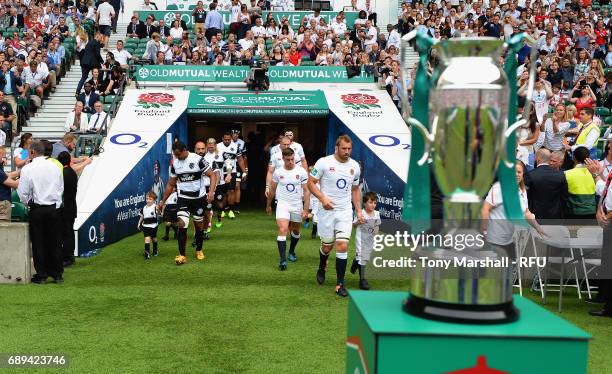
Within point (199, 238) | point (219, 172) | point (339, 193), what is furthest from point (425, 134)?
point (219, 172)

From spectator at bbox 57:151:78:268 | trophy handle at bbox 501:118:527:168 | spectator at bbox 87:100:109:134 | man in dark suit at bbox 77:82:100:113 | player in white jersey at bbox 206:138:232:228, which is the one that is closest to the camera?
trophy handle at bbox 501:118:527:168

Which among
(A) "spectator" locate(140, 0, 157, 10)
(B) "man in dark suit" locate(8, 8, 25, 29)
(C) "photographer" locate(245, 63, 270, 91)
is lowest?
(C) "photographer" locate(245, 63, 270, 91)

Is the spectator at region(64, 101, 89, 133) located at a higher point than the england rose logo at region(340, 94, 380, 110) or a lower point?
lower

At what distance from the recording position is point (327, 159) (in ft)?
30.1

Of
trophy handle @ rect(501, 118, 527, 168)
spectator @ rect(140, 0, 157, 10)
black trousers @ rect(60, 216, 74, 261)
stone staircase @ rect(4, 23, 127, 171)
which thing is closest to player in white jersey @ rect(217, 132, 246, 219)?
stone staircase @ rect(4, 23, 127, 171)

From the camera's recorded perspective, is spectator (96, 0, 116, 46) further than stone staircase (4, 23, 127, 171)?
Yes

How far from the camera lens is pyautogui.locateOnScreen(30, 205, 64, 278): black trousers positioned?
9.61 meters

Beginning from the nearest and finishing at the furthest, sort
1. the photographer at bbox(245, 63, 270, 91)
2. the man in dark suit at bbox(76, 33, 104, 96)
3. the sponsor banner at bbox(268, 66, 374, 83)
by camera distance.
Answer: the photographer at bbox(245, 63, 270, 91) → the man in dark suit at bbox(76, 33, 104, 96) → the sponsor banner at bbox(268, 66, 374, 83)

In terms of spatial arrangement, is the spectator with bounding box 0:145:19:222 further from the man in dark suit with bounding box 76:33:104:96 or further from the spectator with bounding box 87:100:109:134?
the man in dark suit with bounding box 76:33:104:96

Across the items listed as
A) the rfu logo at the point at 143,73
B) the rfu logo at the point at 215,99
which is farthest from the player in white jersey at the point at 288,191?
the rfu logo at the point at 143,73

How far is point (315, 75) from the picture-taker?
19.2m

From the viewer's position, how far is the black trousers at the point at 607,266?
8.40 m

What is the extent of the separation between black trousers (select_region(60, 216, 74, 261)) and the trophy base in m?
8.45

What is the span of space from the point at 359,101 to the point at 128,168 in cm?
564
